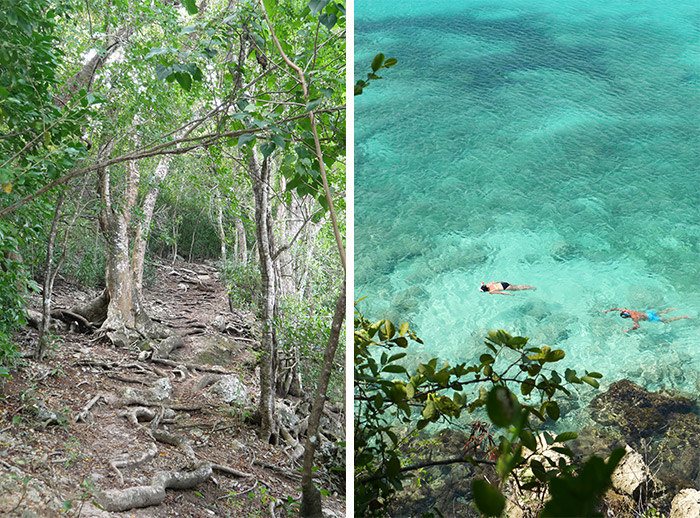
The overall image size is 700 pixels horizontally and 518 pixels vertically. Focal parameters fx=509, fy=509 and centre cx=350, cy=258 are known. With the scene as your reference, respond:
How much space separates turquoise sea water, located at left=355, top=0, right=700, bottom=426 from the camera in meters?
1.56

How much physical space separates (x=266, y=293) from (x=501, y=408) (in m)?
2.14

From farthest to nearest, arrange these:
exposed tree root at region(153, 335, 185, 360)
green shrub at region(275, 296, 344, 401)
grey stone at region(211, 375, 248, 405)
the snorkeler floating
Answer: exposed tree root at region(153, 335, 185, 360)
grey stone at region(211, 375, 248, 405)
green shrub at region(275, 296, 344, 401)
the snorkeler floating

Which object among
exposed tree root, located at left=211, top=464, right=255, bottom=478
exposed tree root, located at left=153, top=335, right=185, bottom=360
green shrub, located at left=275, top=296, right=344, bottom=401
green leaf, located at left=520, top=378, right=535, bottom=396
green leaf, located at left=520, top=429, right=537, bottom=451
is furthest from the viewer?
exposed tree root, located at left=153, top=335, right=185, bottom=360

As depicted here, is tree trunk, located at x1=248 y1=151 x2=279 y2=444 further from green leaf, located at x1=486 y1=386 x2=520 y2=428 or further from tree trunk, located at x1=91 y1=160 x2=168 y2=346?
green leaf, located at x1=486 y1=386 x2=520 y2=428

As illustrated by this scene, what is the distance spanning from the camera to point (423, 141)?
193 cm

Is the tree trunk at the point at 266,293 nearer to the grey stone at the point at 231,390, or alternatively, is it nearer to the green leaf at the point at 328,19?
the grey stone at the point at 231,390

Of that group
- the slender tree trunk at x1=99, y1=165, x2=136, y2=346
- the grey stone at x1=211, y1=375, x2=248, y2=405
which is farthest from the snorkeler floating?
the slender tree trunk at x1=99, y1=165, x2=136, y2=346

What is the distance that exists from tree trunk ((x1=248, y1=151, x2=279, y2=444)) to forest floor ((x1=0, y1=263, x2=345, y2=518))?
0.30 ft

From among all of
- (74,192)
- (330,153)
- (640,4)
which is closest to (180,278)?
(74,192)

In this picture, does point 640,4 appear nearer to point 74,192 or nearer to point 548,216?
point 548,216

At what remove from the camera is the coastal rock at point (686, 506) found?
4.14 feet

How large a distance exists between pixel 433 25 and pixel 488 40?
25 cm

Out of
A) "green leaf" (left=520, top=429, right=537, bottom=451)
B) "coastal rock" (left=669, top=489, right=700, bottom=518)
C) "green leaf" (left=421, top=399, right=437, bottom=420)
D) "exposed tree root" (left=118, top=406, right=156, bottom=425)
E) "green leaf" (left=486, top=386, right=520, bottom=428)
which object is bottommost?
"exposed tree root" (left=118, top=406, right=156, bottom=425)

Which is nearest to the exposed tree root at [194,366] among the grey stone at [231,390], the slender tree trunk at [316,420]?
the grey stone at [231,390]
